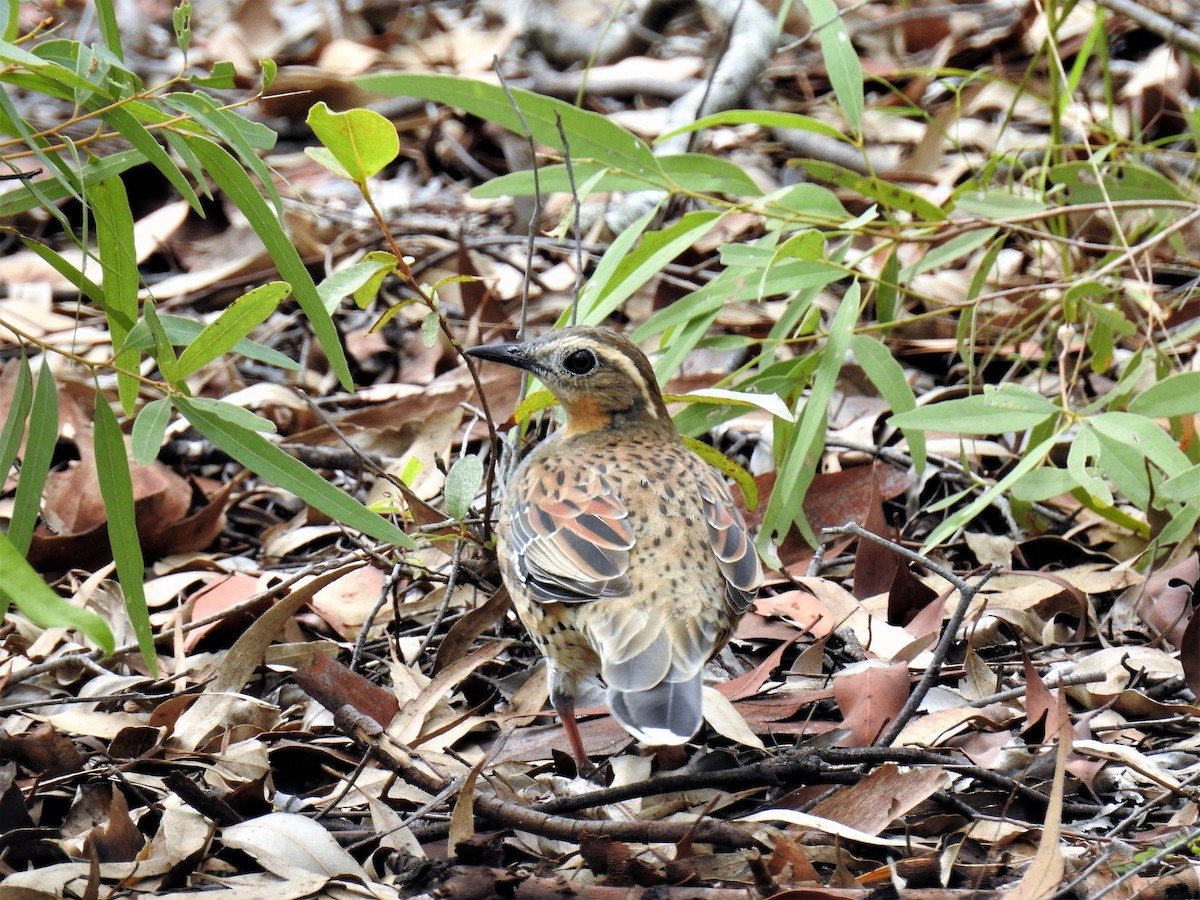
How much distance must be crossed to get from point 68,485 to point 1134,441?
4.78 metres

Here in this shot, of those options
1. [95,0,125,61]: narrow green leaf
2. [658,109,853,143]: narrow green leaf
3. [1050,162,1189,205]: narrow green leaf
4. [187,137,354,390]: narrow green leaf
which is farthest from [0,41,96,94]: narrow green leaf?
[1050,162,1189,205]: narrow green leaf

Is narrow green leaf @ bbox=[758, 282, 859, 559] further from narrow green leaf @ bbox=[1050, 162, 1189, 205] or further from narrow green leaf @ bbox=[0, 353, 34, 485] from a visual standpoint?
narrow green leaf @ bbox=[0, 353, 34, 485]

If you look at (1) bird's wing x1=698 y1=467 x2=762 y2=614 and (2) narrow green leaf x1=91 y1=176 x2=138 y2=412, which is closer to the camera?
(2) narrow green leaf x1=91 y1=176 x2=138 y2=412

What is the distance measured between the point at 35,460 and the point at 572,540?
71.2 inches

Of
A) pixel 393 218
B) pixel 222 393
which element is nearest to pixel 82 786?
pixel 222 393

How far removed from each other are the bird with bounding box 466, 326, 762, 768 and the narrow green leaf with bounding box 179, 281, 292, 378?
4.42 feet

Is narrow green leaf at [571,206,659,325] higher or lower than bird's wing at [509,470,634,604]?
higher

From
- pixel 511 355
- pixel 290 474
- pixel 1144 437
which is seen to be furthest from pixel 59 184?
pixel 1144 437

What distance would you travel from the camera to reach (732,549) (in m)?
5.00

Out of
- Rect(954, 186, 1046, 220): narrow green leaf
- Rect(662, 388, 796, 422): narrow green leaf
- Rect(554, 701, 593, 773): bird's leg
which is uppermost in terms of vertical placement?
Rect(954, 186, 1046, 220): narrow green leaf

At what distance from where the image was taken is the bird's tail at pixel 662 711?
4109 millimetres

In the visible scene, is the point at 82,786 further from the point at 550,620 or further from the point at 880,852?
the point at 880,852

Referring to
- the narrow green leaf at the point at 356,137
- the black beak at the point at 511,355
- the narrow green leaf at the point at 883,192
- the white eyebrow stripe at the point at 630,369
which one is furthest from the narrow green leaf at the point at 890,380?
the narrow green leaf at the point at 356,137

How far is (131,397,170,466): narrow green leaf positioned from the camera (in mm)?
4035
